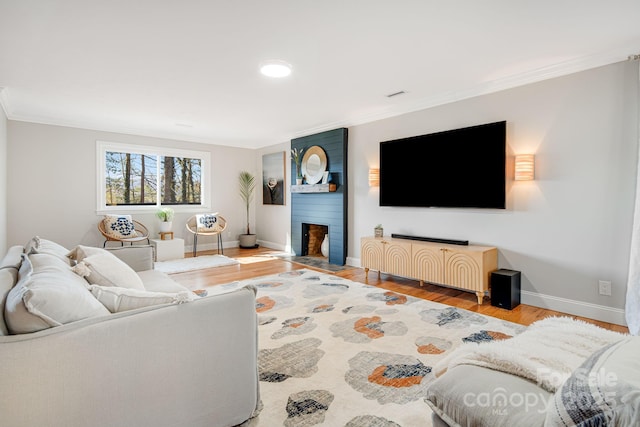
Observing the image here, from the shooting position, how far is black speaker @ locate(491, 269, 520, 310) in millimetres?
3246

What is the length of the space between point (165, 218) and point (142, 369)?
17.2 ft

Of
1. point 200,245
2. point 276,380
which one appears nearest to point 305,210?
point 200,245

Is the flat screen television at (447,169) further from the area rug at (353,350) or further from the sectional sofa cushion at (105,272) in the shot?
the sectional sofa cushion at (105,272)

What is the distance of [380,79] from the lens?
3463 mm

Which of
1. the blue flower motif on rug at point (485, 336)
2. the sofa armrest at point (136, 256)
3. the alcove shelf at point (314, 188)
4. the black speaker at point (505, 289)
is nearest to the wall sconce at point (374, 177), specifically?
the alcove shelf at point (314, 188)

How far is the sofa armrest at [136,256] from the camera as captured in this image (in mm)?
2988

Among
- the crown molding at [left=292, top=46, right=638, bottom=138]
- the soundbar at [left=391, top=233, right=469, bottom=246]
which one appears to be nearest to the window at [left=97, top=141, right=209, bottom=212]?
the crown molding at [left=292, top=46, right=638, bottom=138]

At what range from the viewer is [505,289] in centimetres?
326

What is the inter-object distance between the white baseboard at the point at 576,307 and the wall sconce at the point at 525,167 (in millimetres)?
1207

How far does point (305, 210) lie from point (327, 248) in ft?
2.71

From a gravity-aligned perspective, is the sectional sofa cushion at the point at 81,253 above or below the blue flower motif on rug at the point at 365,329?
above

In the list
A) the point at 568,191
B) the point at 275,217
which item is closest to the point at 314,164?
the point at 275,217

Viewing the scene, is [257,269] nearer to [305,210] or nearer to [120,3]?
[305,210]

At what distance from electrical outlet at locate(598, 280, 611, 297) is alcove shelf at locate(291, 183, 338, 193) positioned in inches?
137
